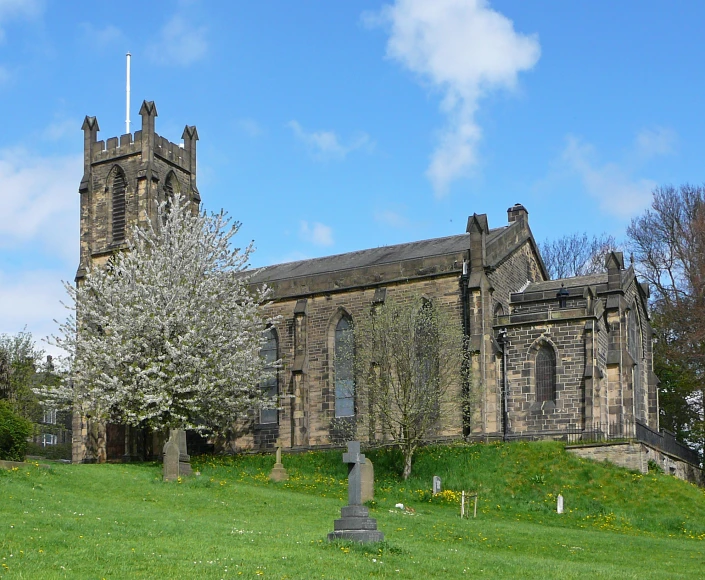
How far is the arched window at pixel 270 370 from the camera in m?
44.8

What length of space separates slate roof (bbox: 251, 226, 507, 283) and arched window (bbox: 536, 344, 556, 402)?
5462mm

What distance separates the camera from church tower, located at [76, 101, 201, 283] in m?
48.4

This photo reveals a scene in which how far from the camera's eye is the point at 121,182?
163 feet

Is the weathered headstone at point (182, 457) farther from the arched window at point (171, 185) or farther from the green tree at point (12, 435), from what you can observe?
the arched window at point (171, 185)

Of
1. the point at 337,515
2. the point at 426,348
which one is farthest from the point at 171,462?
the point at 426,348

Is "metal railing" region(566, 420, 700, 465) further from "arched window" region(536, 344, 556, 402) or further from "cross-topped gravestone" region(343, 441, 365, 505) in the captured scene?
"cross-topped gravestone" region(343, 441, 365, 505)

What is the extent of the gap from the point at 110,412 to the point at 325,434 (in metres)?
9.17

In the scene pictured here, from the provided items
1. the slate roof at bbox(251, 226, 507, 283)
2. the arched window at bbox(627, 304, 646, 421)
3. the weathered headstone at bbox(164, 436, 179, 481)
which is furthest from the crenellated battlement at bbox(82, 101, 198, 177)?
the arched window at bbox(627, 304, 646, 421)

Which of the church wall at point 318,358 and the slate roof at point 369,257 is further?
the slate roof at point 369,257

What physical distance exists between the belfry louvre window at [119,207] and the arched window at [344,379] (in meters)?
13.0

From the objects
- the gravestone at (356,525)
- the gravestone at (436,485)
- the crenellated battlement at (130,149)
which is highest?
the crenellated battlement at (130,149)

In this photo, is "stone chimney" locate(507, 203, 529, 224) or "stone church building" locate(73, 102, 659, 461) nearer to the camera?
"stone church building" locate(73, 102, 659, 461)

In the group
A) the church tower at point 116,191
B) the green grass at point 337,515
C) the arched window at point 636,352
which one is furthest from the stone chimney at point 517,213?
the church tower at point 116,191

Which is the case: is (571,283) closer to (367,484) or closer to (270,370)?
(270,370)
